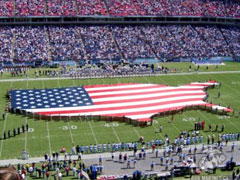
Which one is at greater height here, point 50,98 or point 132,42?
point 132,42

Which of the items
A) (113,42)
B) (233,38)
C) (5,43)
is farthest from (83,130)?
(233,38)

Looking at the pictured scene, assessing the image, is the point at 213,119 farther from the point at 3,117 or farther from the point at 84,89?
the point at 3,117

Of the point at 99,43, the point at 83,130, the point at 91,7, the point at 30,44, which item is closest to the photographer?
the point at 83,130

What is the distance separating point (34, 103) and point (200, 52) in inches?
1255

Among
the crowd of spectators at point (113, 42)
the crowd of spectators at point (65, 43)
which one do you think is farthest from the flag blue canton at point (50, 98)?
the crowd of spectators at point (65, 43)

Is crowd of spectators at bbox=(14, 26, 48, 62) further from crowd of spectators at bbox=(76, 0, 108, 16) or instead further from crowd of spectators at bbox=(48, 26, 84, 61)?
crowd of spectators at bbox=(76, 0, 108, 16)

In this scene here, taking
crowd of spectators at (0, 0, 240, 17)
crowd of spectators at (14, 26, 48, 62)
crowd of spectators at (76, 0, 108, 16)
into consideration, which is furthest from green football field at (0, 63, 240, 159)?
crowd of spectators at (76, 0, 108, 16)

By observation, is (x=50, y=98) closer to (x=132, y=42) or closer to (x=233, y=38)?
(x=132, y=42)

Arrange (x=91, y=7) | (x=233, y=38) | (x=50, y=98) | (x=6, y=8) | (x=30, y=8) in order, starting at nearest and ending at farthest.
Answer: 1. (x=50, y=98)
2. (x=6, y=8)
3. (x=30, y=8)
4. (x=91, y=7)
5. (x=233, y=38)

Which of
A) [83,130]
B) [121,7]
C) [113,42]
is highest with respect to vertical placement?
[121,7]

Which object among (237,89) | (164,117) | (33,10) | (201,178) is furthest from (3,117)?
(33,10)

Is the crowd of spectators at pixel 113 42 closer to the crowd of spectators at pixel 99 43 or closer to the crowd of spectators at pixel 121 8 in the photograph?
the crowd of spectators at pixel 99 43

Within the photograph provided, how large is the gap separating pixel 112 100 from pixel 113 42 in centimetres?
2241

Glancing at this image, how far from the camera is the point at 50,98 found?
110ft
